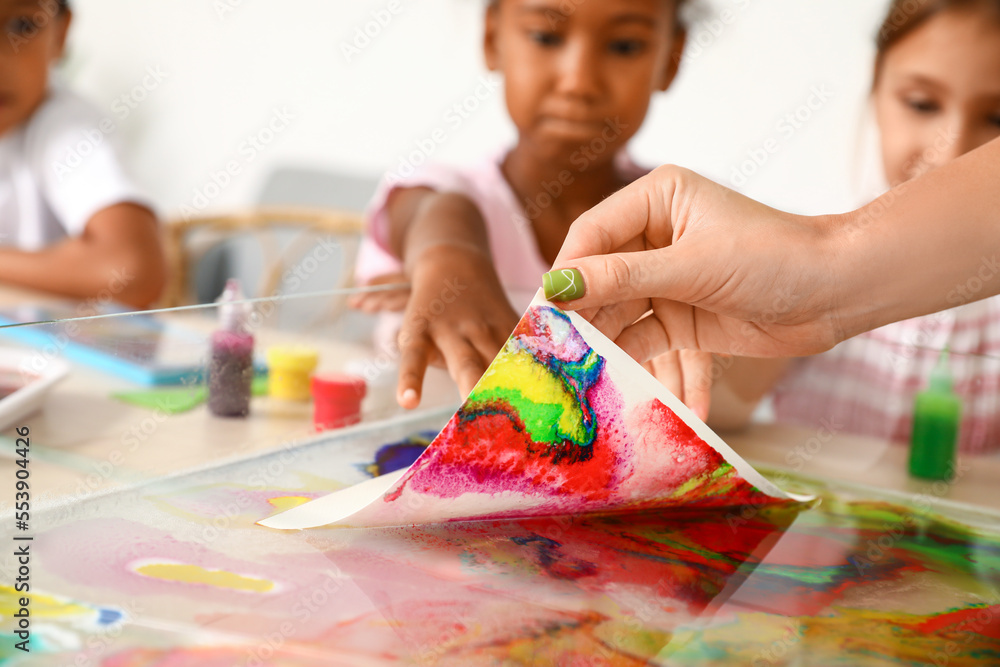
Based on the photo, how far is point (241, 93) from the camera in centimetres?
289

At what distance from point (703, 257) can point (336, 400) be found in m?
0.37

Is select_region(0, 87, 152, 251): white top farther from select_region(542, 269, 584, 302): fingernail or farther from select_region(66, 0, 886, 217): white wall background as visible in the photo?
select_region(542, 269, 584, 302): fingernail

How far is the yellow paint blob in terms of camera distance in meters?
0.40

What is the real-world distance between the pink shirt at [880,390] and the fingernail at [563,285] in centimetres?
40

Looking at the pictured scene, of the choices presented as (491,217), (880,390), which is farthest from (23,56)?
(880,390)

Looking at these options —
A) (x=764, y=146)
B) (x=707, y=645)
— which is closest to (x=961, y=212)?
(x=707, y=645)

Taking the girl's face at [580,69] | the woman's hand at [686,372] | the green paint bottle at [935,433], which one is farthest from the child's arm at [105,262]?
the green paint bottle at [935,433]

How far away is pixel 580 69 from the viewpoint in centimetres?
134

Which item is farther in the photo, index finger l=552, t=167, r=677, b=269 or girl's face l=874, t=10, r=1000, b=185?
girl's face l=874, t=10, r=1000, b=185

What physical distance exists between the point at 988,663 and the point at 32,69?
1.74 meters

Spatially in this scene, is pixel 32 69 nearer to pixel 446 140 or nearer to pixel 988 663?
pixel 446 140

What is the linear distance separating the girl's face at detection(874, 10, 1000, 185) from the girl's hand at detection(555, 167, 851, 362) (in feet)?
3.45

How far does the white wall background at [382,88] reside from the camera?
202cm

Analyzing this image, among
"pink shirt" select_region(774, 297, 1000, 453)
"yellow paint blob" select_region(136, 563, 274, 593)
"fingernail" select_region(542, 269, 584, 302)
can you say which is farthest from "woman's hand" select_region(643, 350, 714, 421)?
"yellow paint blob" select_region(136, 563, 274, 593)
